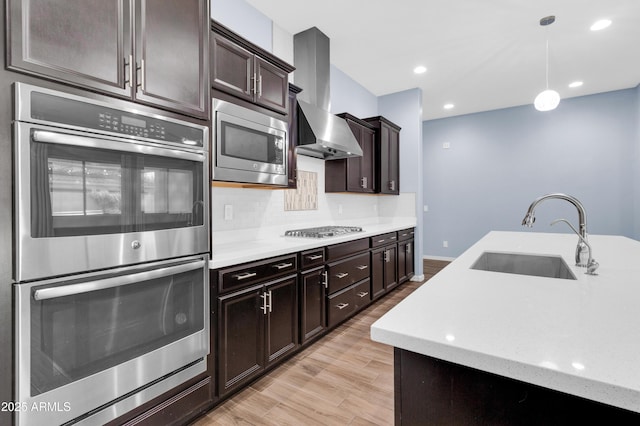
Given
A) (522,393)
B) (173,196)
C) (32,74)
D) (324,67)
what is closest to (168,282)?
(173,196)

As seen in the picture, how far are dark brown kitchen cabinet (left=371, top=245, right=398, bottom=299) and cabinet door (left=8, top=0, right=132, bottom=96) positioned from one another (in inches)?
115

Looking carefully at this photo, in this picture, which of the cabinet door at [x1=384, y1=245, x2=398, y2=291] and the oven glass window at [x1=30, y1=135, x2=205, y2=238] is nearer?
the oven glass window at [x1=30, y1=135, x2=205, y2=238]

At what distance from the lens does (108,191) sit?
1316mm

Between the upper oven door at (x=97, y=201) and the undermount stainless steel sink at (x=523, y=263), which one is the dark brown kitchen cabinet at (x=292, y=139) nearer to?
the upper oven door at (x=97, y=201)

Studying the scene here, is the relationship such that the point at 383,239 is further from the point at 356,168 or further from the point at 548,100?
the point at 548,100

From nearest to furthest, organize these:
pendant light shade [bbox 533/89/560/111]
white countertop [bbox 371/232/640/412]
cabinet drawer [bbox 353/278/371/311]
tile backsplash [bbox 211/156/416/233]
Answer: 1. white countertop [bbox 371/232/640/412]
2. tile backsplash [bbox 211/156/416/233]
3. pendant light shade [bbox 533/89/560/111]
4. cabinet drawer [bbox 353/278/371/311]

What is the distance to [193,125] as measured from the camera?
5.43 ft

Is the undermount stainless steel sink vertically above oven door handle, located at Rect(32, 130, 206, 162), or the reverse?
oven door handle, located at Rect(32, 130, 206, 162)

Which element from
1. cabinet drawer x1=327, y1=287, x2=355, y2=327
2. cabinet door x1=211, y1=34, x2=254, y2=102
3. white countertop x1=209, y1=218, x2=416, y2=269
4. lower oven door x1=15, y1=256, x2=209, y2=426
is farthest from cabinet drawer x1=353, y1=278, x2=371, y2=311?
cabinet door x1=211, y1=34, x2=254, y2=102

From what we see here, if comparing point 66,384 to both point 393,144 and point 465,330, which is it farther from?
point 393,144

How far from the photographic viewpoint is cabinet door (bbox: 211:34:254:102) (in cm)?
192

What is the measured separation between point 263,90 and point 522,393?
2.25 meters

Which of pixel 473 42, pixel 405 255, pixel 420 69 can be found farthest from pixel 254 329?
pixel 420 69

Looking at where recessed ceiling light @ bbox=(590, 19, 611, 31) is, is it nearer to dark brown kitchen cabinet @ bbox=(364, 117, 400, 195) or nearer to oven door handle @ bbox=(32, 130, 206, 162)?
dark brown kitchen cabinet @ bbox=(364, 117, 400, 195)
